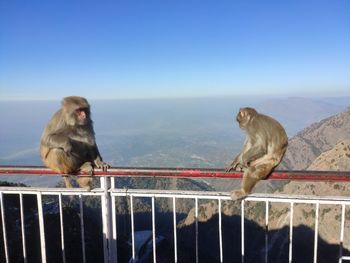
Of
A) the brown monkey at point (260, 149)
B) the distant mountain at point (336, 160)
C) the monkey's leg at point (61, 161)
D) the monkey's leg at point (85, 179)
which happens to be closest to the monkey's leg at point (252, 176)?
the brown monkey at point (260, 149)

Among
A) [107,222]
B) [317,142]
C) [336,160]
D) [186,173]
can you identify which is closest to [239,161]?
[186,173]

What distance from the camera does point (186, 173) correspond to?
3.20 metres

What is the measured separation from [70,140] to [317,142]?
500 feet

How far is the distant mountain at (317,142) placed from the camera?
133m

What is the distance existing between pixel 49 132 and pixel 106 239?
186 cm

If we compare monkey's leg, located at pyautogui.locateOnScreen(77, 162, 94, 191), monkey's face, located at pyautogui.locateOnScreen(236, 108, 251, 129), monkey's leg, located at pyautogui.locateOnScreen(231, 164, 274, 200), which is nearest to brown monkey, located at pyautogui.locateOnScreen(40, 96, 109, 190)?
monkey's leg, located at pyautogui.locateOnScreen(77, 162, 94, 191)

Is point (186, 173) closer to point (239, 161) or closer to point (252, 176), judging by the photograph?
point (252, 176)

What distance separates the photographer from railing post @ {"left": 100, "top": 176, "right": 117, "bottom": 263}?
336 cm

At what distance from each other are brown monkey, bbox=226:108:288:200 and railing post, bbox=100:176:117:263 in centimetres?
149

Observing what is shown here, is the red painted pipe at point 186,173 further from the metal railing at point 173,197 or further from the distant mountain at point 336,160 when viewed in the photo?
the distant mountain at point 336,160

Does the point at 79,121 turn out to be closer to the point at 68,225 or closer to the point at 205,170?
the point at 205,170

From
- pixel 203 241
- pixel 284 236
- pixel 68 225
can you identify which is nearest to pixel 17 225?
pixel 68 225

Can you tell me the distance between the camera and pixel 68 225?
21938 millimetres

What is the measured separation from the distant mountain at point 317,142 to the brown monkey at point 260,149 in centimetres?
13262
